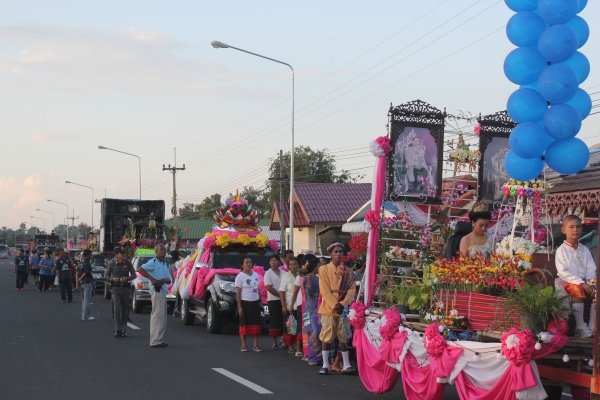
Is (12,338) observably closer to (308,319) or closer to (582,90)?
(308,319)

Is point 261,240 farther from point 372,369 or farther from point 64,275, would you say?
point 64,275

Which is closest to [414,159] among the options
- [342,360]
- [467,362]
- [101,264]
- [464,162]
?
[464,162]

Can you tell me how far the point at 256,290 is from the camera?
664 inches

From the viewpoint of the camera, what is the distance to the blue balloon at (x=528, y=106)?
447 inches

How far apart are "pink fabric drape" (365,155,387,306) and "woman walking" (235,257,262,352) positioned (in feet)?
16.0

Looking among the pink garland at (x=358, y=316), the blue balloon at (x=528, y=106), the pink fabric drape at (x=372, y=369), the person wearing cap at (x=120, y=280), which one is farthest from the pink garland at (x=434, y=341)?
the person wearing cap at (x=120, y=280)

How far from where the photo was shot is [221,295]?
1962 cm

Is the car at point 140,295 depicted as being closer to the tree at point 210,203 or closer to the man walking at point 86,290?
the man walking at point 86,290

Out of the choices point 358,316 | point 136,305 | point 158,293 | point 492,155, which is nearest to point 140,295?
point 136,305

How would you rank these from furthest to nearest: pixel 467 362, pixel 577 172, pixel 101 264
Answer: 1. pixel 101 264
2. pixel 577 172
3. pixel 467 362

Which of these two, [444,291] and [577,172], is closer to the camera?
[444,291]

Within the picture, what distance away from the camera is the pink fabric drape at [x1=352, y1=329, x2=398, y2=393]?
10875mm

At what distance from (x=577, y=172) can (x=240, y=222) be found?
11.9 meters

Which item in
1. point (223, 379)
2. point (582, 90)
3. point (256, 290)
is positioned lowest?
point (223, 379)
